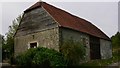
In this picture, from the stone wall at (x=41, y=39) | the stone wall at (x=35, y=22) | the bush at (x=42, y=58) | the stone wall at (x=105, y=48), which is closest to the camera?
the bush at (x=42, y=58)

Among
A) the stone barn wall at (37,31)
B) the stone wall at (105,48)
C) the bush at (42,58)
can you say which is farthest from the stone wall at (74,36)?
the stone wall at (105,48)

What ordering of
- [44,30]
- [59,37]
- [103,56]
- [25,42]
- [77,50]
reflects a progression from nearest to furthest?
1. [77,50]
2. [59,37]
3. [44,30]
4. [25,42]
5. [103,56]

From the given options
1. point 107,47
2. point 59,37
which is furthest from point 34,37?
point 107,47

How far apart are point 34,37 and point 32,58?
462cm

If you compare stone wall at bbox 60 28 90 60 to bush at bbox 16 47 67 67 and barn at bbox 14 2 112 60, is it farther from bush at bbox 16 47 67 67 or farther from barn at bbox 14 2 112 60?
bush at bbox 16 47 67 67

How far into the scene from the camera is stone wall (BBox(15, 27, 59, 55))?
23984 millimetres

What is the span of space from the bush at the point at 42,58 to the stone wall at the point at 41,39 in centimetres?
173

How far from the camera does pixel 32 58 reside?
22.0 metres

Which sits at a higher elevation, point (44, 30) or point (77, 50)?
point (44, 30)

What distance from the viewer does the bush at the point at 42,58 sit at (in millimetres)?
20906

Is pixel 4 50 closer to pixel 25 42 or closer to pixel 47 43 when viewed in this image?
pixel 25 42

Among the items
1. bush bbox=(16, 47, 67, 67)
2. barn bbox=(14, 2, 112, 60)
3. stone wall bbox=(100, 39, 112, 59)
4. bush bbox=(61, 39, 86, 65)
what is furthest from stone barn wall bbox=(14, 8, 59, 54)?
stone wall bbox=(100, 39, 112, 59)

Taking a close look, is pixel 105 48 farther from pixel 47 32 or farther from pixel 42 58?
pixel 42 58

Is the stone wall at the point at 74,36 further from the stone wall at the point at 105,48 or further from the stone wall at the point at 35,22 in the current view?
the stone wall at the point at 105,48
